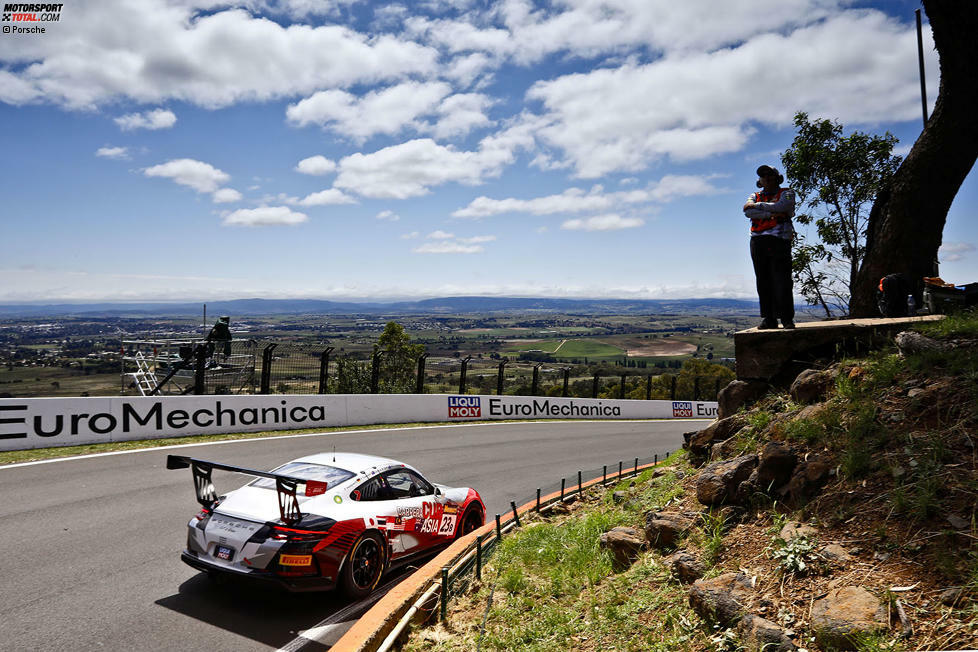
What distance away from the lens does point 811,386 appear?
567 cm

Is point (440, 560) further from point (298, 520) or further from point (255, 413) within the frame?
point (255, 413)

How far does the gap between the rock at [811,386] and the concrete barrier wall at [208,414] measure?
14.0 meters

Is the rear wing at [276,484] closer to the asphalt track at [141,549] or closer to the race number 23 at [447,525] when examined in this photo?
the asphalt track at [141,549]

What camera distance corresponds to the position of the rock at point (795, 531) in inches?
154

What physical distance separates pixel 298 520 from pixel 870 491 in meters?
4.73

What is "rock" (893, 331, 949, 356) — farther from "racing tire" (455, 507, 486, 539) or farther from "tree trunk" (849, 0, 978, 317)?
"racing tire" (455, 507, 486, 539)

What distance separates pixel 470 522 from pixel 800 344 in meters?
4.62

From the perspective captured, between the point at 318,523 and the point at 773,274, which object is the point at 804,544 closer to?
the point at 773,274

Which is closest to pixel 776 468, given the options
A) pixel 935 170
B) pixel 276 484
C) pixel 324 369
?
pixel 276 484

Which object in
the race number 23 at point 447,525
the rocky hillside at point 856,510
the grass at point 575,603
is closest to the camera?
the rocky hillside at point 856,510

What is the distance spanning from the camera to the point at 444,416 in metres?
21.4

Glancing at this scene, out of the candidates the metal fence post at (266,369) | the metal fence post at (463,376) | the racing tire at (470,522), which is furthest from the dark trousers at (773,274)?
the metal fence post at (463,376)

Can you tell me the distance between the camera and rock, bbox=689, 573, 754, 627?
136 inches

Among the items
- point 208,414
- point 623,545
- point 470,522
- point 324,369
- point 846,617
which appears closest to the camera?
point 846,617
